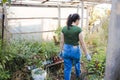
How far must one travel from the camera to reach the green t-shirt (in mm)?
4734

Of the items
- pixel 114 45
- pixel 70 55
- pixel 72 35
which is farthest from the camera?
pixel 70 55

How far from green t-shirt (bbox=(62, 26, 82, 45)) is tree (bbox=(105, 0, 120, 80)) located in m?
3.59

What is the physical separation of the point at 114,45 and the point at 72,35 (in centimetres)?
369

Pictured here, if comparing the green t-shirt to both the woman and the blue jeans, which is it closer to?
the woman

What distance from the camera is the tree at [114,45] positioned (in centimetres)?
108

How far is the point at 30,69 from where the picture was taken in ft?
18.1

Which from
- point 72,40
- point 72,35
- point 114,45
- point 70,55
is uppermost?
point 114,45

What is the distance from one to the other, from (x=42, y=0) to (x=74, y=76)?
402cm

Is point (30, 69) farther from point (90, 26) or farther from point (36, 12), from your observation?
point (90, 26)

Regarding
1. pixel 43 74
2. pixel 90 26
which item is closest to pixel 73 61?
pixel 43 74

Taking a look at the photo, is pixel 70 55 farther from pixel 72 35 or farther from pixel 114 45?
pixel 114 45

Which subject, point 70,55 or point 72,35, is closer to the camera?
point 72,35

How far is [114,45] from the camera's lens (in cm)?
109

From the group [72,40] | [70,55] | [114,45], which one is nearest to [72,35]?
[72,40]
